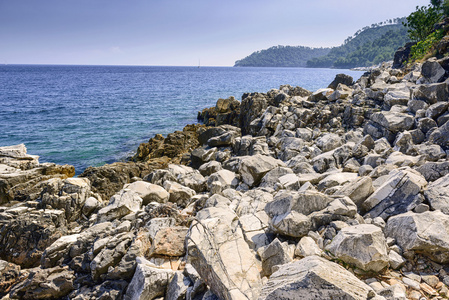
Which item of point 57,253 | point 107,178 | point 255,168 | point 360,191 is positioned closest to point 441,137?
point 360,191

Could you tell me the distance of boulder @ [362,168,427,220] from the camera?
252 inches

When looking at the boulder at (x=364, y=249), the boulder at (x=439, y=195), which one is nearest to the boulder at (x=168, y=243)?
the boulder at (x=364, y=249)

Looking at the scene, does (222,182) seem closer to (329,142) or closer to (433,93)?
(329,142)

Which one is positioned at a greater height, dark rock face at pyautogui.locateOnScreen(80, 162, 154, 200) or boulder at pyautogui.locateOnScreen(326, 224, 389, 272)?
boulder at pyautogui.locateOnScreen(326, 224, 389, 272)

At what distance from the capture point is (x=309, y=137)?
16.2 m

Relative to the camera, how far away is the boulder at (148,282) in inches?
219

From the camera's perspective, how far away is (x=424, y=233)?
515 cm

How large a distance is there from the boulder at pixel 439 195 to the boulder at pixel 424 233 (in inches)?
18.6

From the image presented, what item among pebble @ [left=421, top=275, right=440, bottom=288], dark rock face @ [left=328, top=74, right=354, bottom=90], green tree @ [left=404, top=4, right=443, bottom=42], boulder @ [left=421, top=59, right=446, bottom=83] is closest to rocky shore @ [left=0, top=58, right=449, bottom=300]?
pebble @ [left=421, top=275, right=440, bottom=288]

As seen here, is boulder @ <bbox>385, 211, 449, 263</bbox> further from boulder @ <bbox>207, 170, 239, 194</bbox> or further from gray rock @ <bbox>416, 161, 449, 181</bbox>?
boulder @ <bbox>207, 170, 239, 194</bbox>

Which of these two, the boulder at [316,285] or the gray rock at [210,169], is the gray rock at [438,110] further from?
the boulder at [316,285]

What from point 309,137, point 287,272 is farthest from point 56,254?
point 309,137

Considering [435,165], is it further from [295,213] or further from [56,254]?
[56,254]

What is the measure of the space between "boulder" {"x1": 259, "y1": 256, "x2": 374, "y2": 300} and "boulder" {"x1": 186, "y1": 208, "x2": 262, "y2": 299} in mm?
1007
